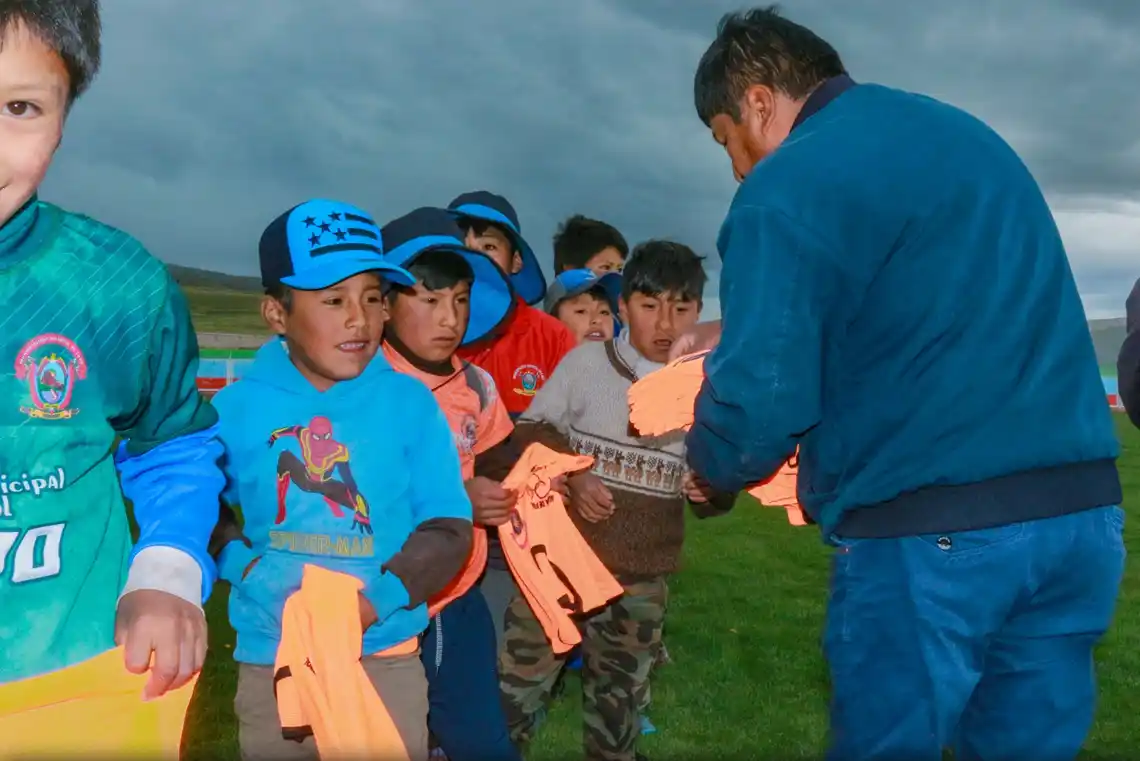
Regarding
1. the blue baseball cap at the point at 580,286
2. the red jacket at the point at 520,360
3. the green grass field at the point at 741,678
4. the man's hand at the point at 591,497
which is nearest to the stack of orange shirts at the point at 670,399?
the man's hand at the point at 591,497

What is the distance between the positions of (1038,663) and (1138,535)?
8994mm

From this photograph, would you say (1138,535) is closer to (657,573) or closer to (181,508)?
(657,573)

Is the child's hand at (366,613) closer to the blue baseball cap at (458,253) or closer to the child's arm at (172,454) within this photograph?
the child's arm at (172,454)

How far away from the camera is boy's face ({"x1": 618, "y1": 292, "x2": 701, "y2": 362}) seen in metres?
4.27

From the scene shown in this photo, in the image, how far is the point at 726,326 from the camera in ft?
7.45

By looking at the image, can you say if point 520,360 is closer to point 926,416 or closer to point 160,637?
point 926,416

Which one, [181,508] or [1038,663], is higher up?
[181,508]

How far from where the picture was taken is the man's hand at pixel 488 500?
3.50 m

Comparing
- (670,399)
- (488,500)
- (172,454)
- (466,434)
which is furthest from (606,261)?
(172,454)

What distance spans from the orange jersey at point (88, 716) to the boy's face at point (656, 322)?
2921 mm

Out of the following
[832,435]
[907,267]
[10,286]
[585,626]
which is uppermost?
[907,267]

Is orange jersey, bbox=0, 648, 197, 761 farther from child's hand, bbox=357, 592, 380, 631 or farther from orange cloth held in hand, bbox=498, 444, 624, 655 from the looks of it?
orange cloth held in hand, bbox=498, 444, 624, 655

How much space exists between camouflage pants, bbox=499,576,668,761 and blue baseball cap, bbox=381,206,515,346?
3.47 ft

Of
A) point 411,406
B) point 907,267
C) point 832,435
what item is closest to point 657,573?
point 411,406
